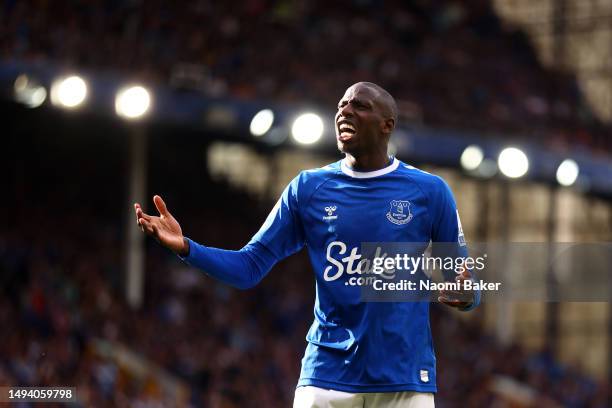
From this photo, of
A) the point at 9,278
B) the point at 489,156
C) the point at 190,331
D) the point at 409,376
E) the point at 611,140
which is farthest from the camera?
the point at 611,140

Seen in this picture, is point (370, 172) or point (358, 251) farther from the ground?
point (370, 172)

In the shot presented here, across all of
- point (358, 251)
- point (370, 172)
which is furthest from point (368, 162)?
point (358, 251)

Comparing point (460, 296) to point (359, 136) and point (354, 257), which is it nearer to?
point (354, 257)

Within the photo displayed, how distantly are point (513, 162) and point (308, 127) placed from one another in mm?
5027

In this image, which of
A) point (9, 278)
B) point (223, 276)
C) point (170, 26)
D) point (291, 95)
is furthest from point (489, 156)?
point (223, 276)

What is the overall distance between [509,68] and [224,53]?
10.1 metres

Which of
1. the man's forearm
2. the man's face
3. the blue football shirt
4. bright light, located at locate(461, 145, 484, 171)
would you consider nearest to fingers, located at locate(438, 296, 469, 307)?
the blue football shirt

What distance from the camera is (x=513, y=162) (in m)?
22.6

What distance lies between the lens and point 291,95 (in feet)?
65.2

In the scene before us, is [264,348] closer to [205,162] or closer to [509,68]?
[205,162]

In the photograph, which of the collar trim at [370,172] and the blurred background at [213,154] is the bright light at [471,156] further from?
the collar trim at [370,172]

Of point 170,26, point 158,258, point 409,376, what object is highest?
point 170,26

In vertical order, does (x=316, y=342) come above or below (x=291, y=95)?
below

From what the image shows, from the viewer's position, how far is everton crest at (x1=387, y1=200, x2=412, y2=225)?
4770 millimetres
